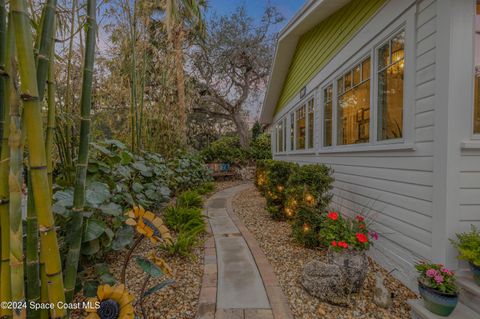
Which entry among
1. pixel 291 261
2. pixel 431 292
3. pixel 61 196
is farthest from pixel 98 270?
pixel 431 292

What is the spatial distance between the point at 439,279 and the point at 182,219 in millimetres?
3166

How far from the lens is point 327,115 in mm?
4859

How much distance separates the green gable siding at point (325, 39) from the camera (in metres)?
3.58

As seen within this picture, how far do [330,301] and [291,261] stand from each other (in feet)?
2.54

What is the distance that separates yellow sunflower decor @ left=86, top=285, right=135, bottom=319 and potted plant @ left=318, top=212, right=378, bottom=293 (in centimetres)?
186

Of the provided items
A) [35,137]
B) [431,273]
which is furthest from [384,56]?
[35,137]

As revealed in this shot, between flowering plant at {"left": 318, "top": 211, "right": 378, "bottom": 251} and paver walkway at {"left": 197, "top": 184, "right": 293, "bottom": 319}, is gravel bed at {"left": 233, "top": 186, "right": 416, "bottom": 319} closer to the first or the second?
paver walkway at {"left": 197, "top": 184, "right": 293, "bottom": 319}

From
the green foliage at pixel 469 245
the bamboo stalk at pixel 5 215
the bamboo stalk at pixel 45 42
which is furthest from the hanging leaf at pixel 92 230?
the green foliage at pixel 469 245

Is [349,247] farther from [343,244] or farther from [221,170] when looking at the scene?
[221,170]

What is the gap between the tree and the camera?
12156 millimetres

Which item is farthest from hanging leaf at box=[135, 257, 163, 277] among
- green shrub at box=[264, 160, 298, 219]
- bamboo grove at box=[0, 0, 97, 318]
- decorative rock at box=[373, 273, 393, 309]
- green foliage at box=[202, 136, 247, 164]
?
green foliage at box=[202, 136, 247, 164]

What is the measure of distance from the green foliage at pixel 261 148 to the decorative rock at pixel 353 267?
1010 cm

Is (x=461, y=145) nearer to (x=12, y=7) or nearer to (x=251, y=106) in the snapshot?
(x=12, y=7)

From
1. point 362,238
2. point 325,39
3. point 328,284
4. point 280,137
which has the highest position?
point 325,39
